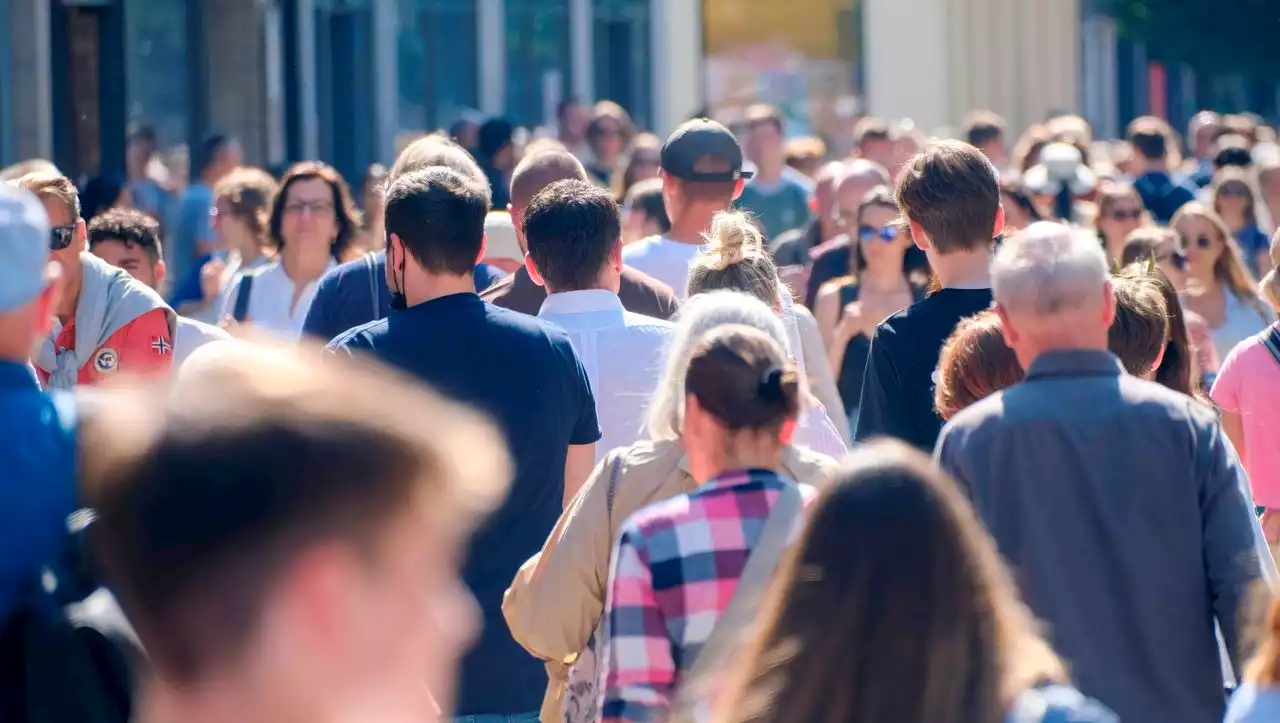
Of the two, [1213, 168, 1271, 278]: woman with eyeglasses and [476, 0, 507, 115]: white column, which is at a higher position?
[476, 0, 507, 115]: white column

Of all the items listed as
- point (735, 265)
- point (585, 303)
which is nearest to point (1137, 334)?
point (735, 265)

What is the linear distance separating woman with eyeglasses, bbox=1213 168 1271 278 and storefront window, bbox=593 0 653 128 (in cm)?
1604

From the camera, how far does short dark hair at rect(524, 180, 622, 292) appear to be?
217 inches

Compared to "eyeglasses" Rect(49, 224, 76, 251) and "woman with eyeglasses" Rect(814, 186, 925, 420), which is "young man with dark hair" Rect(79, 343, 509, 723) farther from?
"woman with eyeglasses" Rect(814, 186, 925, 420)

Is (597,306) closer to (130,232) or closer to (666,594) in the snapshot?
(666,594)

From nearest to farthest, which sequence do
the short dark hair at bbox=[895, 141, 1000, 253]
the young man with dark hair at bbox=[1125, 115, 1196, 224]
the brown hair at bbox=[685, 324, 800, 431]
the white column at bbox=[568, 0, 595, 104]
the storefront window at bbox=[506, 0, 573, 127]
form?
the brown hair at bbox=[685, 324, 800, 431] < the short dark hair at bbox=[895, 141, 1000, 253] < the young man with dark hair at bbox=[1125, 115, 1196, 224] < the storefront window at bbox=[506, 0, 573, 127] < the white column at bbox=[568, 0, 595, 104]

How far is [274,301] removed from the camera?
Answer: 7.88 m

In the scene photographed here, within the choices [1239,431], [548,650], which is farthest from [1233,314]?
[548,650]

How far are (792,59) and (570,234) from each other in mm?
22878

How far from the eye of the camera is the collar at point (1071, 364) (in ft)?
13.3

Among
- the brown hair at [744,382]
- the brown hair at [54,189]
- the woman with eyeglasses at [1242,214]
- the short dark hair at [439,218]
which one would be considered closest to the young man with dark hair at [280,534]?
the brown hair at [744,382]

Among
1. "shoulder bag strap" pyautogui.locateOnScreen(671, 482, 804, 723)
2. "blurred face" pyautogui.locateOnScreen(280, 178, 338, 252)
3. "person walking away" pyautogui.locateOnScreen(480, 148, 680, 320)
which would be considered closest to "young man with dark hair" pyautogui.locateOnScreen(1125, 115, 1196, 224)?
"blurred face" pyautogui.locateOnScreen(280, 178, 338, 252)

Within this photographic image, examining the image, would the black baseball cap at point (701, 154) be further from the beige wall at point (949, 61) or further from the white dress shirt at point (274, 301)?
the beige wall at point (949, 61)

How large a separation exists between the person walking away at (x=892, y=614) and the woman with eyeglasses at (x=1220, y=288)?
6.72 meters
